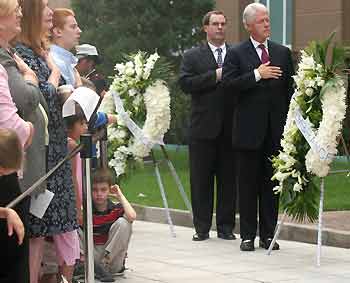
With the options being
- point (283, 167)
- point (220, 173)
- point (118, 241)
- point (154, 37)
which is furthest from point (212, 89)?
point (154, 37)

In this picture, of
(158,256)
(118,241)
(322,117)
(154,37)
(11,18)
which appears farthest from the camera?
(154,37)

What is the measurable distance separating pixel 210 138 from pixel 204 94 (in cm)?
48

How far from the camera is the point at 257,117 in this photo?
11398 millimetres

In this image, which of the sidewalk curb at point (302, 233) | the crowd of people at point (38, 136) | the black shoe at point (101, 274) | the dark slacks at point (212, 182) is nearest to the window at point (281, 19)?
the sidewalk curb at point (302, 233)

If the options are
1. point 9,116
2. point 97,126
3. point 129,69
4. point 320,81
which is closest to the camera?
point 9,116

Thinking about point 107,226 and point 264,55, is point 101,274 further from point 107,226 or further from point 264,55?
point 264,55

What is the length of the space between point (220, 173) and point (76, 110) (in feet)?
17.3

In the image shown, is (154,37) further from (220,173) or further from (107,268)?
(107,268)

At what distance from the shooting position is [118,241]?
9.66 meters

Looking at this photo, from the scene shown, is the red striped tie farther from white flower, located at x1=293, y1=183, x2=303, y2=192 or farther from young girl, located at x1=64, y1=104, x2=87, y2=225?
young girl, located at x1=64, y1=104, x2=87, y2=225

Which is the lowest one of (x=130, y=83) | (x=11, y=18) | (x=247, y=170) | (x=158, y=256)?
(x=158, y=256)

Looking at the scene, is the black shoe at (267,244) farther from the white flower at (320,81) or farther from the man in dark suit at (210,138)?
the white flower at (320,81)

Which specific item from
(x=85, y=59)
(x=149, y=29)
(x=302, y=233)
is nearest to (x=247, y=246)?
(x=302, y=233)

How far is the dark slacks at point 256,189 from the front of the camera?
37.6ft
